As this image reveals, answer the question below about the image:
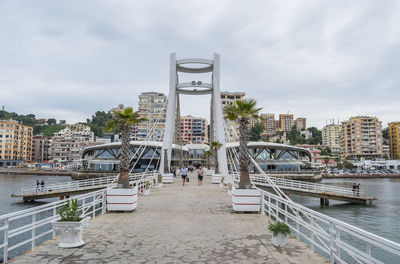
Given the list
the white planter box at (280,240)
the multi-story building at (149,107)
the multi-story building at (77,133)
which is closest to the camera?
the white planter box at (280,240)

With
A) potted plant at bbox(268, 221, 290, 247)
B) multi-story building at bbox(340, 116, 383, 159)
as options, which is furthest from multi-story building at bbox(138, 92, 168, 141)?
potted plant at bbox(268, 221, 290, 247)

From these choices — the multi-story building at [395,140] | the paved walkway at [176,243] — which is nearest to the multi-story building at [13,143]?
the paved walkway at [176,243]

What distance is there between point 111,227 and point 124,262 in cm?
377

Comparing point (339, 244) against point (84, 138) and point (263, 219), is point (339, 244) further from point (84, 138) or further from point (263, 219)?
point (84, 138)

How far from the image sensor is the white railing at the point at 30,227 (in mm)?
6688

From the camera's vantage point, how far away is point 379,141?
125500mm

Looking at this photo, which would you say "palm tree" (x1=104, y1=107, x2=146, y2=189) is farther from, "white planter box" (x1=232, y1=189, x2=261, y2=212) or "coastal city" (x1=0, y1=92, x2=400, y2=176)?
"coastal city" (x1=0, y1=92, x2=400, y2=176)

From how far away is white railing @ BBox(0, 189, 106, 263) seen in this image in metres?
6.69

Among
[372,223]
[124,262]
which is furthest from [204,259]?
[372,223]

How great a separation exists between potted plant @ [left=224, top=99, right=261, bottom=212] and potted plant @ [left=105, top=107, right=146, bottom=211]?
4.63 m

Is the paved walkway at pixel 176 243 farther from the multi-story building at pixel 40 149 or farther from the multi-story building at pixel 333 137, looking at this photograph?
the multi-story building at pixel 333 137

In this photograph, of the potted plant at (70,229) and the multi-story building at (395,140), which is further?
the multi-story building at (395,140)

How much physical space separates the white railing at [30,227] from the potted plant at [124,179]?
0.49 m

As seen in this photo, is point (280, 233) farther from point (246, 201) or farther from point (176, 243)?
point (246, 201)
